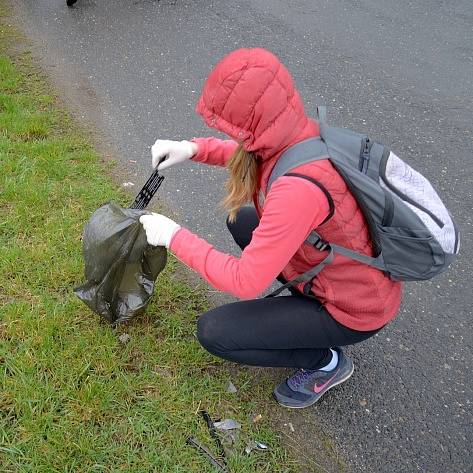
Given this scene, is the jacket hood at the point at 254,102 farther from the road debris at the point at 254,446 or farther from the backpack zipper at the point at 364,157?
the road debris at the point at 254,446

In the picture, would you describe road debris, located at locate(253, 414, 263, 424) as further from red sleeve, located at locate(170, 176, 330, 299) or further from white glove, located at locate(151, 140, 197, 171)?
white glove, located at locate(151, 140, 197, 171)

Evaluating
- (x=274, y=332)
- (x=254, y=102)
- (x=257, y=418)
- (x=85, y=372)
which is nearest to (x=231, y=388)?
(x=257, y=418)

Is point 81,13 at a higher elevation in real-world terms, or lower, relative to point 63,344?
higher

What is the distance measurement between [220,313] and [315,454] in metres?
0.65

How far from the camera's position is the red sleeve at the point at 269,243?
1.53 m

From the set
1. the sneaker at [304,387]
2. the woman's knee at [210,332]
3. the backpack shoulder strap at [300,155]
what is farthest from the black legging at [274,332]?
the backpack shoulder strap at [300,155]

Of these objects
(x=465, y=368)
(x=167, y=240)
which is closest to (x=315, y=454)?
(x=465, y=368)

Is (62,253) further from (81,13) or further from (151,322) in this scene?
(81,13)

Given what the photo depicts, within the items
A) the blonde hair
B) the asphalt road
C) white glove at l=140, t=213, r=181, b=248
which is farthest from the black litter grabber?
the asphalt road

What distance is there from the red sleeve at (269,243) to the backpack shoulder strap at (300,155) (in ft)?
0.16

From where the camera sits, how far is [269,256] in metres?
1.61

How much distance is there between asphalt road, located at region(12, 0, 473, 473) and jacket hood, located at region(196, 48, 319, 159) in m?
1.21

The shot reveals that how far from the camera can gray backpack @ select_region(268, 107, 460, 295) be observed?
157cm

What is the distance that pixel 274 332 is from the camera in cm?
197
